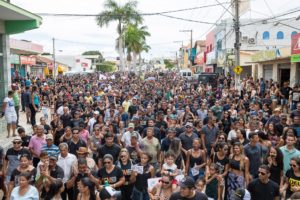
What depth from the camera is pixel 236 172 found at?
5.98 meters

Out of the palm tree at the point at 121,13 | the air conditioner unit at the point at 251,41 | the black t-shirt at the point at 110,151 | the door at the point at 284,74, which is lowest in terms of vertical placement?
the black t-shirt at the point at 110,151

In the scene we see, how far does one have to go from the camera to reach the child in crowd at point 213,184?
6.17 metres

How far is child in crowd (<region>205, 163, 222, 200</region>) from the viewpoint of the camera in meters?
6.17

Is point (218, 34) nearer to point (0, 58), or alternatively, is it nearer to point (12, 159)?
point (0, 58)

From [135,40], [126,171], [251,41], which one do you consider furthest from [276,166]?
[135,40]

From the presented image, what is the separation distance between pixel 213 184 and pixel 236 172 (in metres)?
0.49

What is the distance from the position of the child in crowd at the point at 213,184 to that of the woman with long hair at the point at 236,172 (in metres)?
0.23

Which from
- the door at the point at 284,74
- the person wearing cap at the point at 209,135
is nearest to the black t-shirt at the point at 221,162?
the person wearing cap at the point at 209,135

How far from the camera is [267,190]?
5184 millimetres

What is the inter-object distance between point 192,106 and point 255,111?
2342mm

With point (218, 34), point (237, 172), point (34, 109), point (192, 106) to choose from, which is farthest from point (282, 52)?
point (218, 34)

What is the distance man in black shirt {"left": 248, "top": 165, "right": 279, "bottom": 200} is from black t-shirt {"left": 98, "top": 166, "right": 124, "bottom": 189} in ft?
6.70

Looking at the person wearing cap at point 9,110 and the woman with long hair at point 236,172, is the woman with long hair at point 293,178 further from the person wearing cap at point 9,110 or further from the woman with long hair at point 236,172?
the person wearing cap at point 9,110

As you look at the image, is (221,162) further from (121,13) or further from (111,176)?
(121,13)
